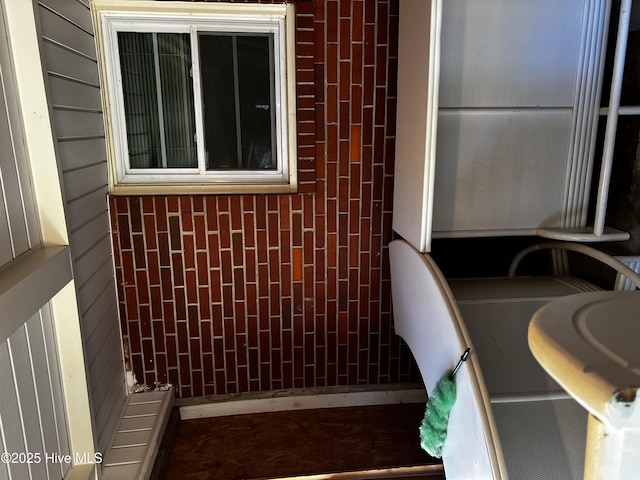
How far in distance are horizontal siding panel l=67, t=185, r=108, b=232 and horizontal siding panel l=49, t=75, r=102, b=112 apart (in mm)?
347

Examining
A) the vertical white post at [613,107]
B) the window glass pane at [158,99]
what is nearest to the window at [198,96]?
the window glass pane at [158,99]

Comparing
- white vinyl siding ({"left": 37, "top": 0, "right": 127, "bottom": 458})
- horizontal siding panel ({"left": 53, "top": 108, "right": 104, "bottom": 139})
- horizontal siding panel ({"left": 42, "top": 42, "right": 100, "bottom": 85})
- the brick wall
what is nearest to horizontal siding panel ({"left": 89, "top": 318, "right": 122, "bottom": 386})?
white vinyl siding ({"left": 37, "top": 0, "right": 127, "bottom": 458})

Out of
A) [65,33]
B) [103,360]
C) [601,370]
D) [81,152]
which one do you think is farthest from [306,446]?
[65,33]

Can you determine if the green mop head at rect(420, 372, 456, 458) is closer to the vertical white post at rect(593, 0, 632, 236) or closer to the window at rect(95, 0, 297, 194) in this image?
the vertical white post at rect(593, 0, 632, 236)

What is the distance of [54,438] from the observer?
1.62m

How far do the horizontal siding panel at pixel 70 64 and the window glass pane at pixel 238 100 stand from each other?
18.1 inches

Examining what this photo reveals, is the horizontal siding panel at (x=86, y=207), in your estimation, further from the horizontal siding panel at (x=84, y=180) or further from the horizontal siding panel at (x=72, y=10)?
the horizontal siding panel at (x=72, y=10)

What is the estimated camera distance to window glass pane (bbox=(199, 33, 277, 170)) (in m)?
2.16

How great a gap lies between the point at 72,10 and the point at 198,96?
0.57 metres

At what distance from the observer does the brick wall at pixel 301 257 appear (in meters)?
2.16

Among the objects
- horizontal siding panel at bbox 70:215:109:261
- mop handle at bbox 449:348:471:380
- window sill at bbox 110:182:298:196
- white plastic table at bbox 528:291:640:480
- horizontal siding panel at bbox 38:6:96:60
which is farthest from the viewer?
window sill at bbox 110:182:298:196

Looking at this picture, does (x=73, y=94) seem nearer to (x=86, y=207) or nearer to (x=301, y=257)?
(x=86, y=207)

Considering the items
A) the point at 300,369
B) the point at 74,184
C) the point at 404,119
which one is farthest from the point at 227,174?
the point at 300,369

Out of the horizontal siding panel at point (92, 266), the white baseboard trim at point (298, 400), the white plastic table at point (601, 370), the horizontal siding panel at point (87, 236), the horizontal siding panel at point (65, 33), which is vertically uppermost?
the horizontal siding panel at point (65, 33)
